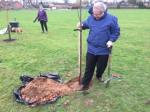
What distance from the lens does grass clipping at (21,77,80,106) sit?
778cm

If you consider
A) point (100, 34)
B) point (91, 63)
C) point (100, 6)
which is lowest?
point (91, 63)

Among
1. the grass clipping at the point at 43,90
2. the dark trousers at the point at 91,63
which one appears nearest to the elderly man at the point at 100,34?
the dark trousers at the point at 91,63

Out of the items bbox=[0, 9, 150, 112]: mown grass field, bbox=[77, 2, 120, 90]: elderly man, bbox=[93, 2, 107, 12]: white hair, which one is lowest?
bbox=[0, 9, 150, 112]: mown grass field

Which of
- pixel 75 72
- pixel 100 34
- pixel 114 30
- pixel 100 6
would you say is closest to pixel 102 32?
pixel 100 34

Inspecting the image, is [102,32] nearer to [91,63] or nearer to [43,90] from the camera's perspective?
[91,63]

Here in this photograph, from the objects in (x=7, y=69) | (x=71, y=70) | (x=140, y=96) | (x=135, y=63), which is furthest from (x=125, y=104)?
(x=7, y=69)

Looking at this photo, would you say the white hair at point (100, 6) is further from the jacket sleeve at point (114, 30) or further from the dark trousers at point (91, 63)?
the dark trousers at point (91, 63)

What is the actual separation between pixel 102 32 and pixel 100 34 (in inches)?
2.5

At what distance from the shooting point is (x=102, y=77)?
9.02 m

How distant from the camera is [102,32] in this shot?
7.60 m

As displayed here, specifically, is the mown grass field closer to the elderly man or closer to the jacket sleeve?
the elderly man

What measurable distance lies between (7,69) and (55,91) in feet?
10.2

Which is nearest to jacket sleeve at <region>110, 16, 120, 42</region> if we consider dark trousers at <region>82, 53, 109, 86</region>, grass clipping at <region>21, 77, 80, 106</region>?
dark trousers at <region>82, 53, 109, 86</region>

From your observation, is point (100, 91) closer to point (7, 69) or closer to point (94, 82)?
point (94, 82)
